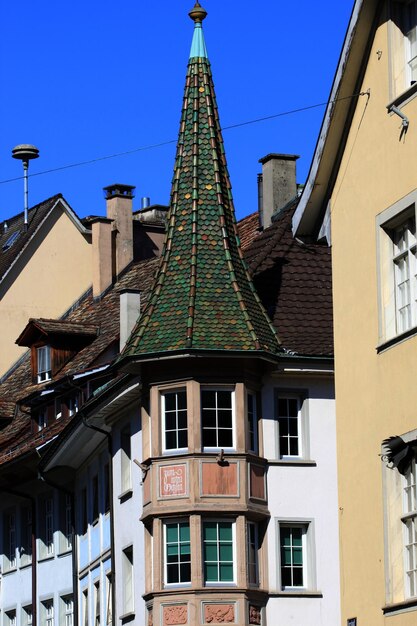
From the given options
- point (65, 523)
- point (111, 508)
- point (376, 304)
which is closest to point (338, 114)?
point (376, 304)

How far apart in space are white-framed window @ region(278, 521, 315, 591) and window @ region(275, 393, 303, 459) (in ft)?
4.72

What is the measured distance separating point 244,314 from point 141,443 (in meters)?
3.59

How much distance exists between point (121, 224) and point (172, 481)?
19.8 m

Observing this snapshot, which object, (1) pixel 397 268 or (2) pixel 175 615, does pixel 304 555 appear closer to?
(2) pixel 175 615

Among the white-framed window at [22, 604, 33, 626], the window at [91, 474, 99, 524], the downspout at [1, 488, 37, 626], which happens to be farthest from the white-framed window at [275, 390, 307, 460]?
the white-framed window at [22, 604, 33, 626]

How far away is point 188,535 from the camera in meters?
35.8

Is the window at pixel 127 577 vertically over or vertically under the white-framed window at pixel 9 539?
under

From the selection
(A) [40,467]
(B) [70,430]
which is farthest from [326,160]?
(A) [40,467]

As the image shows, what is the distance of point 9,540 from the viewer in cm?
5025

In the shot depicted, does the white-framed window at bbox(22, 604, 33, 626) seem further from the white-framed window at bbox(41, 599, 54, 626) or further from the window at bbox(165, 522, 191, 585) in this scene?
the window at bbox(165, 522, 191, 585)

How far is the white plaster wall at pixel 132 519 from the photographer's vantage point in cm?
3747

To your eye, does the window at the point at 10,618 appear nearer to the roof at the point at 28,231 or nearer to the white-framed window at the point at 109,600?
the white-framed window at the point at 109,600

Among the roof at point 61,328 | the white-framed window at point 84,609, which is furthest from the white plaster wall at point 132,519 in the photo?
the roof at point 61,328

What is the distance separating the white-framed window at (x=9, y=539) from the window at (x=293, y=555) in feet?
48.0
